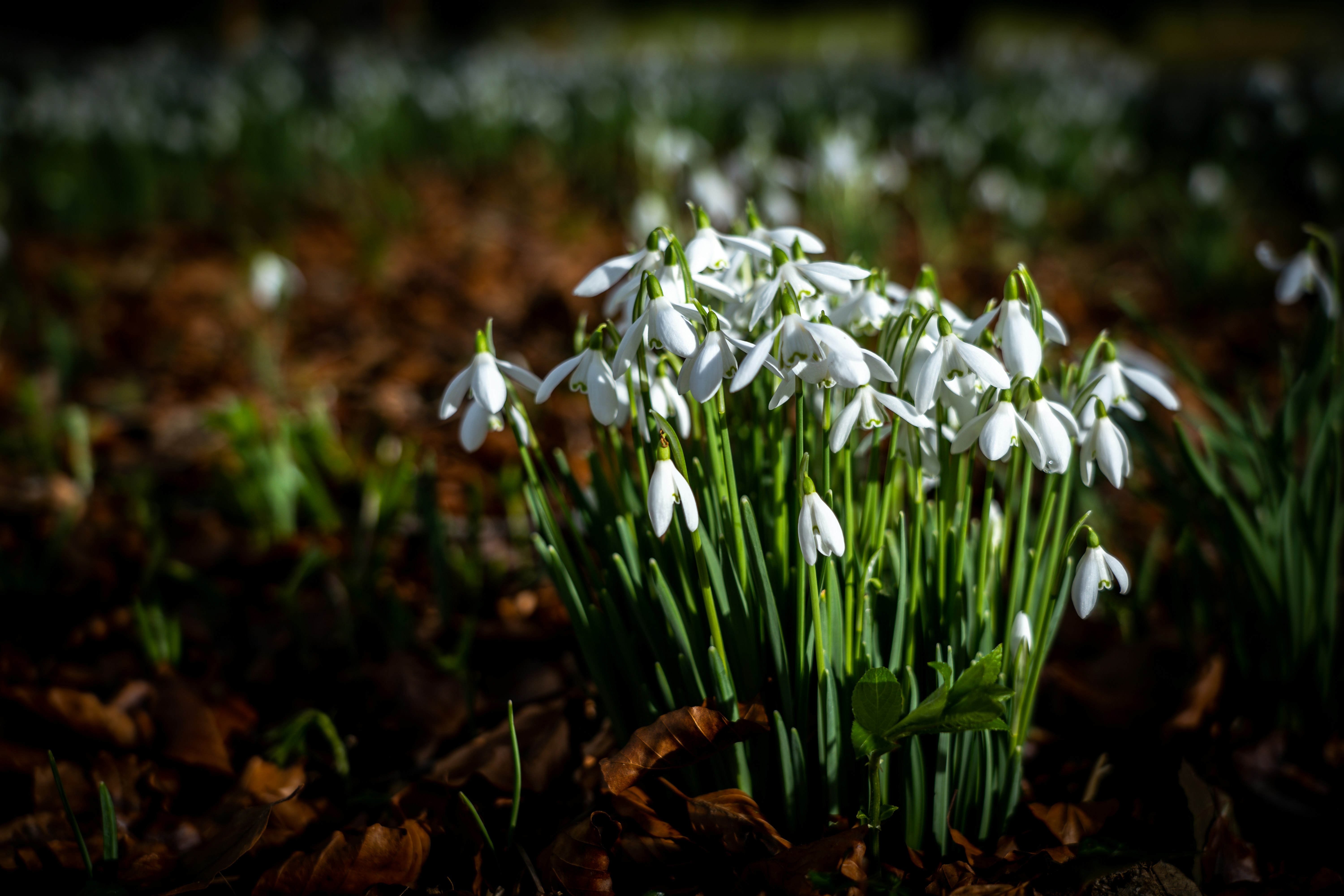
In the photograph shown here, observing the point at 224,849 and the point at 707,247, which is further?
the point at 224,849

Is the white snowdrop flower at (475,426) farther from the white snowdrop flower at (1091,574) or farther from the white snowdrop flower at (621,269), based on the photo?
the white snowdrop flower at (1091,574)

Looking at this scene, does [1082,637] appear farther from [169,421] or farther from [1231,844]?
[169,421]

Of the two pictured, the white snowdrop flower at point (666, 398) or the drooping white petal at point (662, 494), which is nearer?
the drooping white petal at point (662, 494)

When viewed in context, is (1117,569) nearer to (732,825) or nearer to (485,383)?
(732,825)

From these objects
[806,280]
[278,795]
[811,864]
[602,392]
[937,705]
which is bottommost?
[278,795]

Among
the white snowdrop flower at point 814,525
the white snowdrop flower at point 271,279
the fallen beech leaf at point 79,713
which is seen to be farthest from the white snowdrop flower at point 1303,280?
the white snowdrop flower at point 271,279

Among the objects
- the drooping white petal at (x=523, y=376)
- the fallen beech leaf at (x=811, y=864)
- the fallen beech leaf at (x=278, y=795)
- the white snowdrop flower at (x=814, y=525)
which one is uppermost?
the drooping white petal at (x=523, y=376)

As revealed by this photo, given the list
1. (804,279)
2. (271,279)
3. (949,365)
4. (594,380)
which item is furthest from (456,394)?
(271,279)
